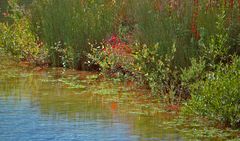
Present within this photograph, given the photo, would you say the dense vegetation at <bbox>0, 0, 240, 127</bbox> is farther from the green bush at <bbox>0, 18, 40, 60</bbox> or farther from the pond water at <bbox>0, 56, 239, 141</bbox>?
the pond water at <bbox>0, 56, 239, 141</bbox>

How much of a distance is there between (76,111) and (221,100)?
6.43 ft

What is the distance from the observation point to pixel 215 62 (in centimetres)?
913

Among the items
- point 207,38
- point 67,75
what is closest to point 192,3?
point 207,38

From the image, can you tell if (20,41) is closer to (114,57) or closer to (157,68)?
(114,57)

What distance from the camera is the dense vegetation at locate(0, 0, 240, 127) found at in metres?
7.53

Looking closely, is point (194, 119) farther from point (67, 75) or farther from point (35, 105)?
point (67, 75)

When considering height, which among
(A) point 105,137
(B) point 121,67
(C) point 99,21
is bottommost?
(A) point 105,137

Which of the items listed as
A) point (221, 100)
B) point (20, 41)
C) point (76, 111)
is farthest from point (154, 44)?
point (20, 41)

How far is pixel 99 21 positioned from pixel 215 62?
12.1 feet

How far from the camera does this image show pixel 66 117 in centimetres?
792

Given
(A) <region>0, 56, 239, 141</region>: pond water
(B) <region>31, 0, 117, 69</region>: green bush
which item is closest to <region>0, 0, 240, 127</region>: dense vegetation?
(B) <region>31, 0, 117, 69</region>: green bush

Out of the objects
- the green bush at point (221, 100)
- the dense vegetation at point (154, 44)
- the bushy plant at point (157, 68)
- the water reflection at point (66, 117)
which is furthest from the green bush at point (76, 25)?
the green bush at point (221, 100)

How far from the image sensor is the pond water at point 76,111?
7.01 m

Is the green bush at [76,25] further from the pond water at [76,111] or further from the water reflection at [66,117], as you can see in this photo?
the water reflection at [66,117]
